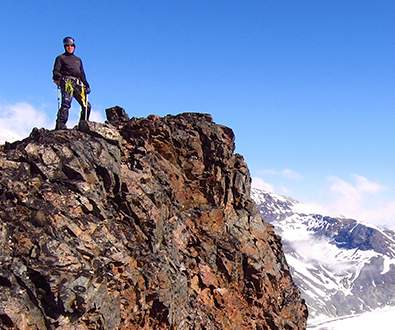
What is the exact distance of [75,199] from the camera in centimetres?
1700

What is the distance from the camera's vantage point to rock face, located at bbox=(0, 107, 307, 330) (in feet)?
47.2

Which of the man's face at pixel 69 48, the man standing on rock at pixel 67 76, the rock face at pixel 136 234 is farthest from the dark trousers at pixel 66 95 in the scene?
the man's face at pixel 69 48

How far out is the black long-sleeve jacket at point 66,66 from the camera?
21.6 metres

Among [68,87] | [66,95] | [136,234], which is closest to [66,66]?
[68,87]

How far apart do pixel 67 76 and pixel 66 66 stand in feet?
1.94

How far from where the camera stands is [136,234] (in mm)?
18984

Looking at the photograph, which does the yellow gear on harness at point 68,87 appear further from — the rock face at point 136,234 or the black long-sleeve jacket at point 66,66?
the rock face at point 136,234

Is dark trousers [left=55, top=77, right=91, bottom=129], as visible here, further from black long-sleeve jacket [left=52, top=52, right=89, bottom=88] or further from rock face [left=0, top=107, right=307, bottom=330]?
rock face [left=0, top=107, right=307, bottom=330]

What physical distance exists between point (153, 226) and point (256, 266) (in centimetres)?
934

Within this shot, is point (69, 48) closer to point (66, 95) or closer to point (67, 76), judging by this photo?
point (67, 76)

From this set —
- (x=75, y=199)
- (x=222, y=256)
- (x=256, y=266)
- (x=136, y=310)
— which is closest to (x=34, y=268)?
(x=75, y=199)

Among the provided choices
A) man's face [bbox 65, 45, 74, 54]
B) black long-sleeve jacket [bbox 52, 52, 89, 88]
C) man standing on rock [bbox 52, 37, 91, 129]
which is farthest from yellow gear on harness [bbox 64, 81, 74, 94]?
man's face [bbox 65, 45, 74, 54]

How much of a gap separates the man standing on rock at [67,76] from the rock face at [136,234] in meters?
1.69

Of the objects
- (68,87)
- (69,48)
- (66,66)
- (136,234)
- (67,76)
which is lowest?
(136,234)
